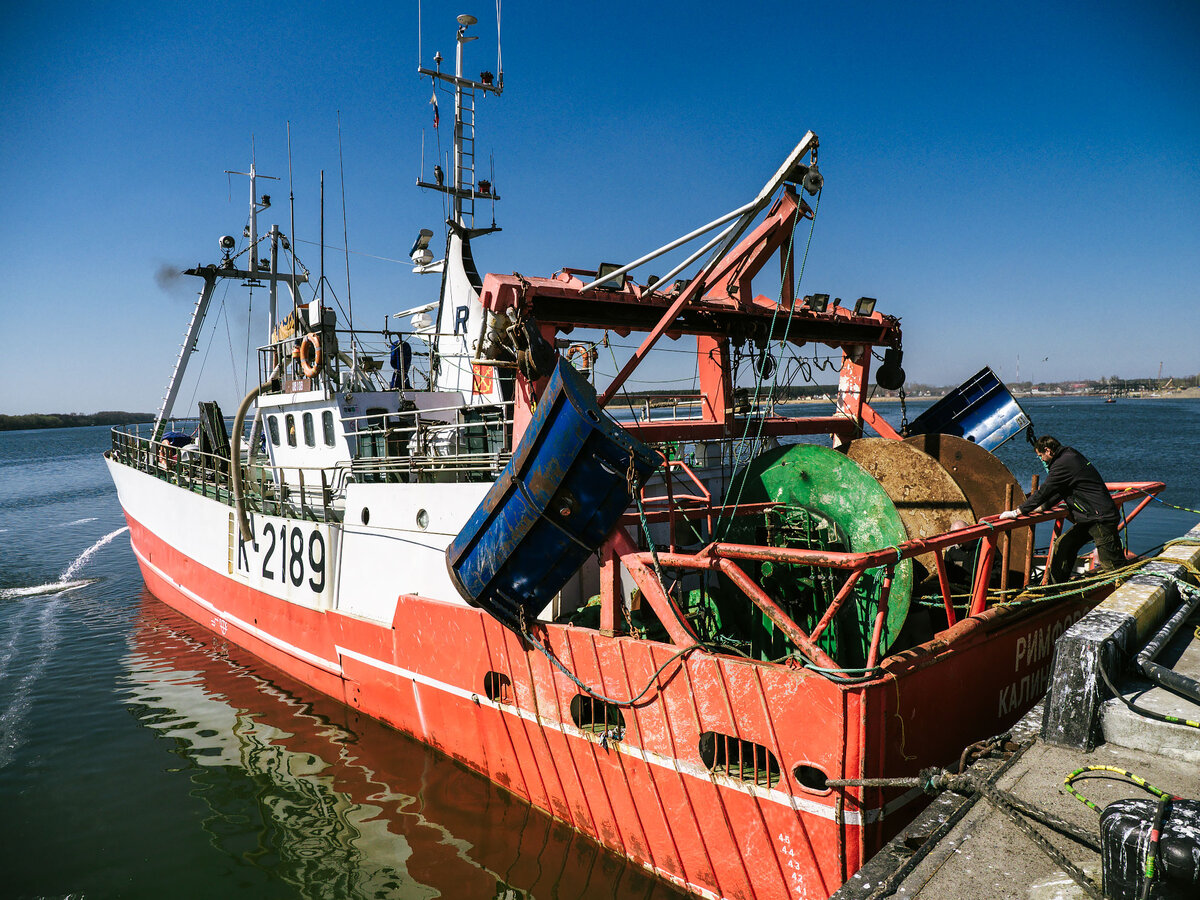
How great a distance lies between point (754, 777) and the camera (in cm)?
569

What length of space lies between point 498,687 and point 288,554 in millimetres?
5844

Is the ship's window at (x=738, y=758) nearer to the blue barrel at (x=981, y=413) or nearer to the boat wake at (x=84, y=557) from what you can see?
the blue barrel at (x=981, y=413)

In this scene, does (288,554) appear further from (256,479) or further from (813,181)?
(813,181)

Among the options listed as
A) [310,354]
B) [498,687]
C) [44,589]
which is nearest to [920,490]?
[498,687]

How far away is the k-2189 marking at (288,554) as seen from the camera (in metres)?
11.3

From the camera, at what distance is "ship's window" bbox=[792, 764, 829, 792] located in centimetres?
547

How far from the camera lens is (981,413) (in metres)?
11.1

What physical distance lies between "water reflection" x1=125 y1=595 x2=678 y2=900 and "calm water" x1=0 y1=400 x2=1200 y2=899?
23 millimetres

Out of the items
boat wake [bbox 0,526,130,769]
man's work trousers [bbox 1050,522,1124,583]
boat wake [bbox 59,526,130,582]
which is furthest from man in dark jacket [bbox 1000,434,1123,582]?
boat wake [bbox 59,526,130,582]

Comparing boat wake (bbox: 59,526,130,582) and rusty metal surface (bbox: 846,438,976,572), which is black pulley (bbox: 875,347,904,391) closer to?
rusty metal surface (bbox: 846,438,976,572)

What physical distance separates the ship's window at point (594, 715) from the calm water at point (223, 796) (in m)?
1.32

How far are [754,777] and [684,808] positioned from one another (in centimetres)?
92

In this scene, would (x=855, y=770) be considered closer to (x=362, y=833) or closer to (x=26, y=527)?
(x=362, y=833)

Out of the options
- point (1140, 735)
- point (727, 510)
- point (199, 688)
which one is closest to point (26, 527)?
point (199, 688)
